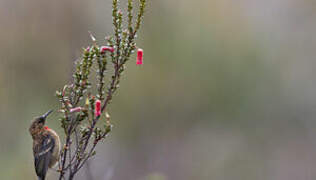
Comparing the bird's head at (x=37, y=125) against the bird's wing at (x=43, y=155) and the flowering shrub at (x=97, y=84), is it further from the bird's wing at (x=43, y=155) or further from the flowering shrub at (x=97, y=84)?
the flowering shrub at (x=97, y=84)

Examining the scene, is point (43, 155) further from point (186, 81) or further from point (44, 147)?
point (186, 81)

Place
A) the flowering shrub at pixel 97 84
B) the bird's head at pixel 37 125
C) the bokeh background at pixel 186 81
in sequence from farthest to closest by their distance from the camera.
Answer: the bokeh background at pixel 186 81 < the bird's head at pixel 37 125 < the flowering shrub at pixel 97 84

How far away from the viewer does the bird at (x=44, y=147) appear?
5000 millimetres

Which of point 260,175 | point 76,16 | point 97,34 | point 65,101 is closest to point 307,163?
point 260,175

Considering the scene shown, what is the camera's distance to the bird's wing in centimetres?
500

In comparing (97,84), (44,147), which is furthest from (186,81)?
(97,84)

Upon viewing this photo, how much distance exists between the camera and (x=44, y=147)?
16.7 ft

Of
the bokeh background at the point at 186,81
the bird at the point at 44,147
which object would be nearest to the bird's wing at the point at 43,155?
the bird at the point at 44,147

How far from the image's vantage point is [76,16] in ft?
30.7

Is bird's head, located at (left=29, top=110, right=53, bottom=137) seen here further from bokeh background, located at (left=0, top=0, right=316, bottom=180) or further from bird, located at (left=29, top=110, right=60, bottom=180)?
bokeh background, located at (left=0, top=0, right=316, bottom=180)

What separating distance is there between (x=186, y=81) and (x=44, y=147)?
14.2ft

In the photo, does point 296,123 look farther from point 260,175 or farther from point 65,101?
point 65,101

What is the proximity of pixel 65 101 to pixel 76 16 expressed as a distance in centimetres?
630

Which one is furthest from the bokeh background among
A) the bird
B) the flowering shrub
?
the flowering shrub
